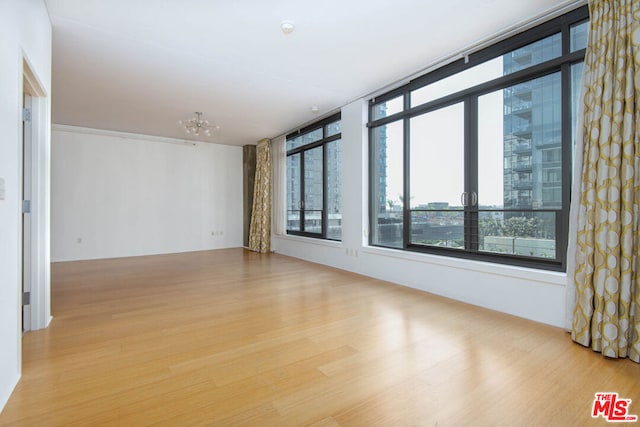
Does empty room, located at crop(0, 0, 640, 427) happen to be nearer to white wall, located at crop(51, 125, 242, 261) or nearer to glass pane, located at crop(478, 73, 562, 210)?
glass pane, located at crop(478, 73, 562, 210)

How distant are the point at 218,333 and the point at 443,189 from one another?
3.10 meters

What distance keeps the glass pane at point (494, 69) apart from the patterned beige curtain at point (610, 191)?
19.9 inches

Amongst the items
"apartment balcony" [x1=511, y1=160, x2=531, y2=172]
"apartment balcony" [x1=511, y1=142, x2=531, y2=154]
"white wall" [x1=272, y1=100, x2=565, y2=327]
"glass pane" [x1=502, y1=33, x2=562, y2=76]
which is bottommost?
"white wall" [x1=272, y1=100, x2=565, y2=327]

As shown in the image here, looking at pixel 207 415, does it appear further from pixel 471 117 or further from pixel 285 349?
pixel 471 117

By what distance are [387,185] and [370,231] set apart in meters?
0.80

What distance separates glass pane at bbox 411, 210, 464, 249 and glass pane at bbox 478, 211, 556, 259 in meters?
0.27

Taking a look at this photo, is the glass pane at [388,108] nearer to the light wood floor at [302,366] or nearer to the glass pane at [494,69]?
the glass pane at [494,69]

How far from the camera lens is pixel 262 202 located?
297 inches

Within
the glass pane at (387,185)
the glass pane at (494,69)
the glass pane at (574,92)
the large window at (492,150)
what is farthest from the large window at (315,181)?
the glass pane at (574,92)

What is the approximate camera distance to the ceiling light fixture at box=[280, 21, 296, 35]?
288 centimetres

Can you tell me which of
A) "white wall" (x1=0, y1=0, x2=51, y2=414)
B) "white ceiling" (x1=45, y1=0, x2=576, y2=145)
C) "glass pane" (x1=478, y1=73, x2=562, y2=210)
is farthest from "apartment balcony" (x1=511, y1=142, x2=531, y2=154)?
"white wall" (x1=0, y1=0, x2=51, y2=414)

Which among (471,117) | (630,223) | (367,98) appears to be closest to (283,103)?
(367,98)

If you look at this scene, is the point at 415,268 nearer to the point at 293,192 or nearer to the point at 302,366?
the point at 302,366

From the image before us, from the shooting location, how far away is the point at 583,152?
8.04 ft
